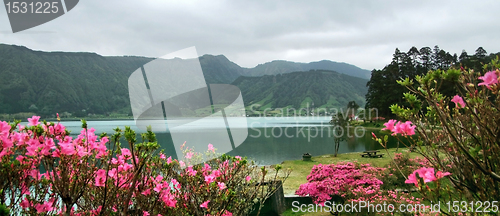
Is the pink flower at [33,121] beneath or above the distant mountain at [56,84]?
beneath

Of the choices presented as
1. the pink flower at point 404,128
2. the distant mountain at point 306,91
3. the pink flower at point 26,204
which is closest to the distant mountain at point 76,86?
the distant mountain at point 306,91

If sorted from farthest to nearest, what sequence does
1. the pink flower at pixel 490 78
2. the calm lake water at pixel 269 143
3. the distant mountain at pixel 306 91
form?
the distant mountain at pixel 306 91 → the calm lake water at pixel 269 143 → the pink flower at pixel 490 78

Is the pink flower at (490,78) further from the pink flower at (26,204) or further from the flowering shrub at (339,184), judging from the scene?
the flowering shrub at (339,184)

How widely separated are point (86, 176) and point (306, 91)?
16173cm

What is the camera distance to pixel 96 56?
160750 mm

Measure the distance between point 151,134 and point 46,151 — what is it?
2.45ft

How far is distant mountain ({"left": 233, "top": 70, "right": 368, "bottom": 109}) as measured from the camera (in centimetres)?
14638

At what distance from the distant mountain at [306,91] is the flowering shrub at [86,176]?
137 meters

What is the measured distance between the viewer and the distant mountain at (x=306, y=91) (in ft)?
480

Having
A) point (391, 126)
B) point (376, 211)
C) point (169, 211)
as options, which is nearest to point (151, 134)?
point (169, 211)

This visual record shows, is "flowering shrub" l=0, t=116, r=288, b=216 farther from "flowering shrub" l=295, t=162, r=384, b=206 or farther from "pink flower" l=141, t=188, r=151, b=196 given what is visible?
"flowering shrub" l=295, t=162, r=384, b=206

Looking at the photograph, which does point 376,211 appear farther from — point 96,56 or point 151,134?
point 96,56

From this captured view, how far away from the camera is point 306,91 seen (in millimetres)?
159625

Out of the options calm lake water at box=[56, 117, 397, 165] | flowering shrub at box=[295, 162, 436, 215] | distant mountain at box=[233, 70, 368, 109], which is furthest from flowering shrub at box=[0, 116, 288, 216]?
distant mountain at box=[233, 70, 368, 109]
